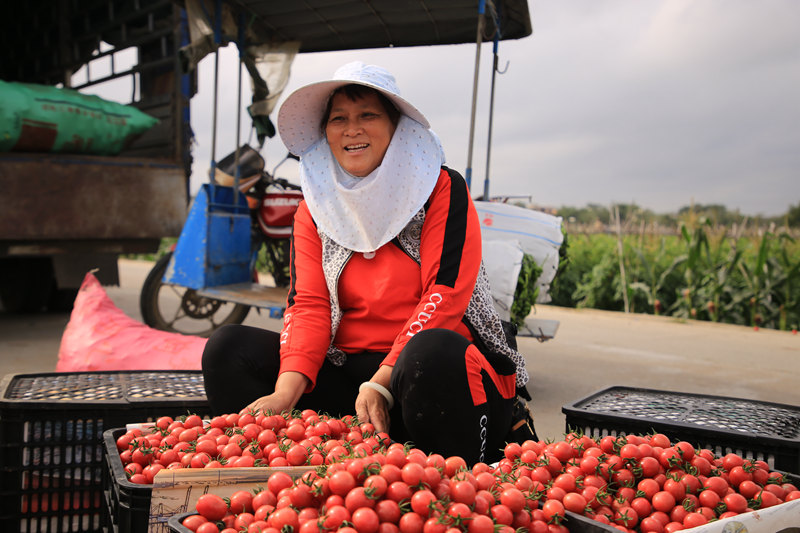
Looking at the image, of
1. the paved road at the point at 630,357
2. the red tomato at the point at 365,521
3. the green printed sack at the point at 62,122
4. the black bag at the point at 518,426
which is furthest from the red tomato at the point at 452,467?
the green printed sack at the point at 62,122

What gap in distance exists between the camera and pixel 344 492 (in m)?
1.11

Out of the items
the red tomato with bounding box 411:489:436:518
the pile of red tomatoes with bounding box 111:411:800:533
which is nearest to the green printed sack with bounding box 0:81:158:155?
the pile of red tomatoes with bounding box 111:411:800:533

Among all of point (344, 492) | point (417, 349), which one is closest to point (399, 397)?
point (417, 349)

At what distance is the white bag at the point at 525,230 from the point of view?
361cm

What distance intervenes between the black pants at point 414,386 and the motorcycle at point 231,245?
8.15 ft

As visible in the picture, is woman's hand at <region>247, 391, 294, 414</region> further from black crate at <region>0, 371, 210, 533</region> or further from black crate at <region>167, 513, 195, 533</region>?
black crate at <region>167, 513, 195, 533</region>

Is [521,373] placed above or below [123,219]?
below

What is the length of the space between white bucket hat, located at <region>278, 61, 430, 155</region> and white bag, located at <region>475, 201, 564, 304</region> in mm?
1515

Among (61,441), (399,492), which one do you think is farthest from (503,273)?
(399,492)

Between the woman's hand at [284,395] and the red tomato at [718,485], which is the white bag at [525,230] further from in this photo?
the red tomato at [718,485]

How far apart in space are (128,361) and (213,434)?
6.26ft

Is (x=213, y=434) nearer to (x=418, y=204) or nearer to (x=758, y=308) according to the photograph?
(x=418, y=204)

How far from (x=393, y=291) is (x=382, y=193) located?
0.32 metres

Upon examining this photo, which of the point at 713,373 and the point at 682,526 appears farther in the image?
the point at 713,373
